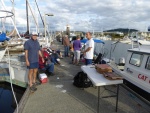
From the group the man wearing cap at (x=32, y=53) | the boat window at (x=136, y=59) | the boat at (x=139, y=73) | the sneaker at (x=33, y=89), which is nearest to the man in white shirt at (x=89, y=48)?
the boat at (x=139, y=73)

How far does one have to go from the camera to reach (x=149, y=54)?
576cm

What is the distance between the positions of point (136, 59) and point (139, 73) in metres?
0.66

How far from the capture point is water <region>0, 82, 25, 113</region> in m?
7.27

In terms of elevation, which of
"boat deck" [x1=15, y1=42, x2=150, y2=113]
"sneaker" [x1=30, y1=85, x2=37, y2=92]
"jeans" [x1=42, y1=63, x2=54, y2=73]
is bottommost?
"boat deck" [x1=15, y1=42, x2=150, y2=113]

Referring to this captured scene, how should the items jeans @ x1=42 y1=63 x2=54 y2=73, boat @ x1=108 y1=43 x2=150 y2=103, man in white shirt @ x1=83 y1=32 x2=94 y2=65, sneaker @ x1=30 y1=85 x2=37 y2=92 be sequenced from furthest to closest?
jeans @ x1=42 y1=63 x2=54 y2=73, man in white shirt @ x1=83 y1=32 x2=94 y2=65, sneaker @ x1=30 y1=85 x2=37 y2=92, boat @ x1=108 y1=43 x2=150 y2=103

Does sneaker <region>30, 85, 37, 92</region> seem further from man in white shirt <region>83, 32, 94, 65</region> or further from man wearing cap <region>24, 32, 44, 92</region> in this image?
man in white shirt <region>83, 32, 94, 65</region>

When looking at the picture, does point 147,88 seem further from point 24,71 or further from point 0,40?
point 0,40

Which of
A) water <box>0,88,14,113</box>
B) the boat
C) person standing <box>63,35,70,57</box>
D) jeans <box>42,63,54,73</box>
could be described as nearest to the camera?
the boat

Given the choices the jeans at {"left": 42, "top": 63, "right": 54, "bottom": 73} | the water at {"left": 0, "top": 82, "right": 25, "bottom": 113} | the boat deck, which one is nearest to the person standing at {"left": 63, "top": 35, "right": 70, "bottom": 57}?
the jeans at {"left": 42, "top": 63, "right": 54, "bottom": 73}

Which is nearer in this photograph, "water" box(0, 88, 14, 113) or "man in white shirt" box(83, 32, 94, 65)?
"water" box(0, 88, 14, 113)

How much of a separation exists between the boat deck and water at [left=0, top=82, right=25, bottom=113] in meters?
1.55

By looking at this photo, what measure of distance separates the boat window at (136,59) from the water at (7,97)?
16.0 ft

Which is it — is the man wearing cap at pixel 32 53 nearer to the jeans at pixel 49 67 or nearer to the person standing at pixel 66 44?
the jeans at pixel 49 67

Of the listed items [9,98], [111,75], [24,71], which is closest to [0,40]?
[24,71]
